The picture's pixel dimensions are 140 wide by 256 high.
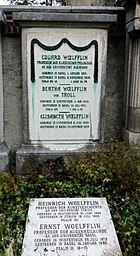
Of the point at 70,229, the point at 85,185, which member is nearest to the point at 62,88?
the point at 85,185

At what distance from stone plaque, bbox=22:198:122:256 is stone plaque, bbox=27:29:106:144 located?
47.1 inches

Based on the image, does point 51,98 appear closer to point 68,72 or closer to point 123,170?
point 68,72

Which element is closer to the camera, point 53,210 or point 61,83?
point 53,210

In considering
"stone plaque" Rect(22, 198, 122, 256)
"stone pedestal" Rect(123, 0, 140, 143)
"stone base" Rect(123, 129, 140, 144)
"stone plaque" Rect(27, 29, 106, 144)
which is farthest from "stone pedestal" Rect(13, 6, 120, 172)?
"stone plaque" Rect(22, 198, 122, 256)

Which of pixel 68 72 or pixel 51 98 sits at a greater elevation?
pixel 68 72

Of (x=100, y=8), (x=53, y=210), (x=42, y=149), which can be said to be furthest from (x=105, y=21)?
(x=53, y=210)

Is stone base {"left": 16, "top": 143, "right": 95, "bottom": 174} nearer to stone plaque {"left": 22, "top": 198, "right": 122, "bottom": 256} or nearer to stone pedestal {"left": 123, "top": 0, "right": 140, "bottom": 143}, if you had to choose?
stone pedestal {"left": 123, "top": 0, "right": 140, "bottom": 143}

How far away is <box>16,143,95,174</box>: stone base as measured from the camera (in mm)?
3896

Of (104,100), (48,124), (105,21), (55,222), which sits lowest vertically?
(55,222)

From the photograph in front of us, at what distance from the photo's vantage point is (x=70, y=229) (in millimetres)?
2666

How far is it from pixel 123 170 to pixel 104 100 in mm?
1091

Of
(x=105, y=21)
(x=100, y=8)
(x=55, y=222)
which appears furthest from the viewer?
(x=100, y=8)

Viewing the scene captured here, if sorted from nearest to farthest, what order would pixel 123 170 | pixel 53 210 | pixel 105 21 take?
pixel 53 210, pixel 123 170, pixel 105 21

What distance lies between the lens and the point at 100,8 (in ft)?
12.8
